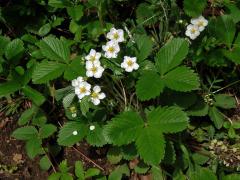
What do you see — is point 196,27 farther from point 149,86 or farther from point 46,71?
point 46,71

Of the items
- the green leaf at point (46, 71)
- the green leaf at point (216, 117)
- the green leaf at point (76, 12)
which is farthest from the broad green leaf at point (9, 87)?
the green leaf at point (216, 117)

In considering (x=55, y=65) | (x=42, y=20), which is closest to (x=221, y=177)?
(x=55, y=65)

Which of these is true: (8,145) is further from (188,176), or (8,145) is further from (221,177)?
(221,177)

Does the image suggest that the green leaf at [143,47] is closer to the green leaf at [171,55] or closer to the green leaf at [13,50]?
the green leaf at [171,55]

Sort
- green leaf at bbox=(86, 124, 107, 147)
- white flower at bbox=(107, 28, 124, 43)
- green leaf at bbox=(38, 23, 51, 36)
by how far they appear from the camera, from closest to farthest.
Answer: white flower at bbox=(107, 28, 124, 43)
green leaf at bbox=(86, 124, 107, 147)
green leaf at bbox=(38, 23, 51, 36)

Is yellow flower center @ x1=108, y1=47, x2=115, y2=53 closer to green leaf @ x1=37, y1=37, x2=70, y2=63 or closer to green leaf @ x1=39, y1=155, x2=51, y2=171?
green leaf @ x1=37, y1=37, x2=70, y2=63

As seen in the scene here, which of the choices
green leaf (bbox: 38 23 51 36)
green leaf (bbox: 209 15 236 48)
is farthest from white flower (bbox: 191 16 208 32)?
green leaf (bbox: 38 23 51 36)
